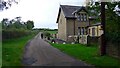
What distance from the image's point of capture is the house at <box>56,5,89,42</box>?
173 feet

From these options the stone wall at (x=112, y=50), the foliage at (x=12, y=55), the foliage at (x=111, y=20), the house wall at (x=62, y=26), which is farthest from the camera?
the house wall at (x=62, y=26)

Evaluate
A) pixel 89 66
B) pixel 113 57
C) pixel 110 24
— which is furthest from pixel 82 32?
pixel 89 66

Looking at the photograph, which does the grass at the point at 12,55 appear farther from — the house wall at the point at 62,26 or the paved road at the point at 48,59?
the house wall at the point at 62,26

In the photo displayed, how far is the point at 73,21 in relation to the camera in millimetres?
53531

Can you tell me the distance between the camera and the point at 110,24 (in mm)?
23453

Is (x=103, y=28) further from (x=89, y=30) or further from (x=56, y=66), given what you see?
(x=89, y=30)

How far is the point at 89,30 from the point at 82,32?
4.73m

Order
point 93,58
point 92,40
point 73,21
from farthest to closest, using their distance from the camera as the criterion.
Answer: point 73,21, point 92,40, point 93,58

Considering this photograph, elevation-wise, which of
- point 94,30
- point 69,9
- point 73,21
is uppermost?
point 69,9

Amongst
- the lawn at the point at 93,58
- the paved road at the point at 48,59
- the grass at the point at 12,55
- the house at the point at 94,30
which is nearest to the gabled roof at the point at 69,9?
the house at the point at 94,30

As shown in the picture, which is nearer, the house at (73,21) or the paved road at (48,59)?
the paved road at (48,59)

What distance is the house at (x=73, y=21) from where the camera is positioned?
5281 cm

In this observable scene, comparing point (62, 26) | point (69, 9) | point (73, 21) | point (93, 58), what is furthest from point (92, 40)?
point (62, 26)

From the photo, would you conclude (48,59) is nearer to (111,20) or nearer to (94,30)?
(111,20)
